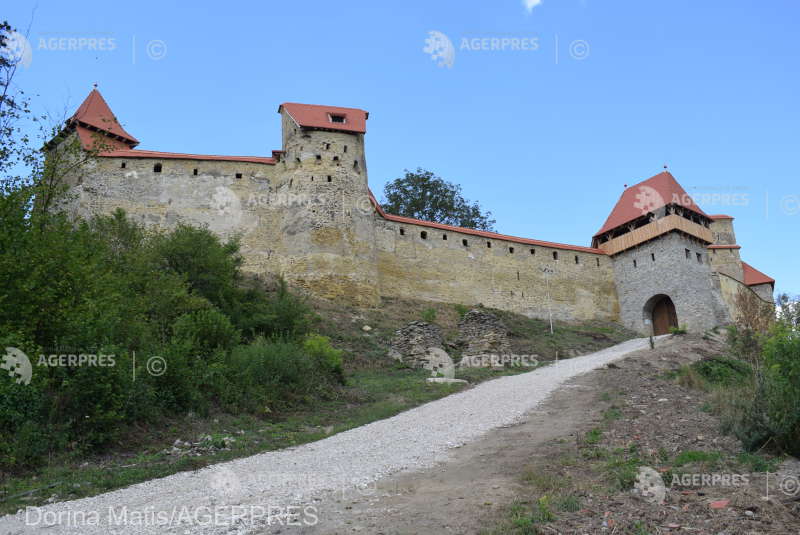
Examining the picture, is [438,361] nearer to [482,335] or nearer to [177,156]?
[482,335]

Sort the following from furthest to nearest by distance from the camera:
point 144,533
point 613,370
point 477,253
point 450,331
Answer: point 477,253 < point 450,331 < point 613,370 < point 144,533

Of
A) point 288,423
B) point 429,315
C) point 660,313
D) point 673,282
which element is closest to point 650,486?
point 288,423

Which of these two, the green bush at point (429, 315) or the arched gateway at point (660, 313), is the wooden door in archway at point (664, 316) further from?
the green bush at point (429, 315)

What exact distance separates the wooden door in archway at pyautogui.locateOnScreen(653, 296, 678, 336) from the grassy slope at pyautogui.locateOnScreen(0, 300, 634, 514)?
31.7 feet

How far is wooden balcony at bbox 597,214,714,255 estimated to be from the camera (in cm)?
3609

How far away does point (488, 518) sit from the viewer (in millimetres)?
6414

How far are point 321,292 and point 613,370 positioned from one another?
47.4 ft

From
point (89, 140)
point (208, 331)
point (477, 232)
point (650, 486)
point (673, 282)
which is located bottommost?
point (650, 486)

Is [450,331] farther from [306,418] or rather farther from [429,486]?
[429,486]

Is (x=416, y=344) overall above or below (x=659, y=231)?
below

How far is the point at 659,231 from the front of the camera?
36.3 meters

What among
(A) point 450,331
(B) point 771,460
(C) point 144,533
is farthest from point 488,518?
(A) point 450,331

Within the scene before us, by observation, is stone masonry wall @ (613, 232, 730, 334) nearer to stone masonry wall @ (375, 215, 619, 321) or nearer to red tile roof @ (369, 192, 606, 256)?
stone masonry wall @ (375, 215, 619, 321)

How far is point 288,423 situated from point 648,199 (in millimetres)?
33058
